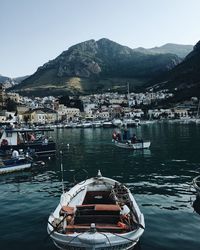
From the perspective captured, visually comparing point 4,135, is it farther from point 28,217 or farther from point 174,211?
point 174,211

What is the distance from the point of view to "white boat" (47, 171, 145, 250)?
12.5 m

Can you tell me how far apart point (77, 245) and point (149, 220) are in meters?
7.03

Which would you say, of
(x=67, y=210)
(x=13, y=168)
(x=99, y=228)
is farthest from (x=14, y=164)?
(x=99, y=228)

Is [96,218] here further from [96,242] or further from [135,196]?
[135,196]

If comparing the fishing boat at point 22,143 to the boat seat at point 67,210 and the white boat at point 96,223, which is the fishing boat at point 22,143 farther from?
the boat seat at point 67,210

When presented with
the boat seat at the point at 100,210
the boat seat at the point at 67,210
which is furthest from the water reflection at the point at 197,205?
the boat seat at the point at 67,210

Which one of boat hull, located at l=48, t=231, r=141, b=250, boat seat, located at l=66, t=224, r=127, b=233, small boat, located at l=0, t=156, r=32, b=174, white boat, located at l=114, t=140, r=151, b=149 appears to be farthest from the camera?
white boat, located at l=114, t=140, r=151, b=149

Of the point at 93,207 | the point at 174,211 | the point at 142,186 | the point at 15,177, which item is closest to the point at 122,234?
the point at 93,207

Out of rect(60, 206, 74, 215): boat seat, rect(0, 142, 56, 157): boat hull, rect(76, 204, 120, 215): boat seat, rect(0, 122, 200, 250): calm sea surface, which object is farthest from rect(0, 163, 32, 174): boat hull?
rect(76, 204, 120, 215): boat seat

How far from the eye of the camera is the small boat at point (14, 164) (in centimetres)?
3475

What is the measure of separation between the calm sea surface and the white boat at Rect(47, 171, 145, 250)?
1.50 meters

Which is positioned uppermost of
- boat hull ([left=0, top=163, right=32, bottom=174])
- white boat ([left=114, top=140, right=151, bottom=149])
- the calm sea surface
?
white boat ([left=114, top=140, right=151, bottom=149])

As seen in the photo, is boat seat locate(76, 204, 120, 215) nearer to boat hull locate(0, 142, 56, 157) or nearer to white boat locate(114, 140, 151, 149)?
boat hull locate(0, 142, 56, 157)

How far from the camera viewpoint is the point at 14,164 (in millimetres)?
35562
